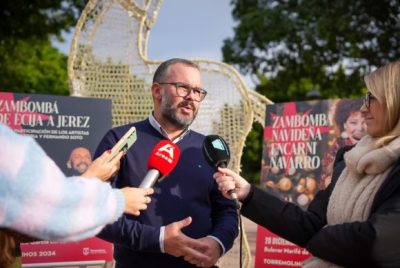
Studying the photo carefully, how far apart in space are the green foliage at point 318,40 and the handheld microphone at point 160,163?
1487 cm

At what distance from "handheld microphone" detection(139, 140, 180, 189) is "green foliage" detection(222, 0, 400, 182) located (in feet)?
48.8

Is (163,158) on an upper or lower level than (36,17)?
lower

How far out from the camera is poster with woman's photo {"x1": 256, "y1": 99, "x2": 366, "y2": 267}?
4.84 m

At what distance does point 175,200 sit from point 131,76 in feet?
9.31

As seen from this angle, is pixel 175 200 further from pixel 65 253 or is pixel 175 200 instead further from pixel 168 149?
pixel 65 253

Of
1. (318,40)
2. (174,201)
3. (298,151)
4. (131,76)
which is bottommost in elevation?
(174,201)

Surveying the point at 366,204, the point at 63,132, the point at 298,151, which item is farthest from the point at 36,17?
the point at 366,204

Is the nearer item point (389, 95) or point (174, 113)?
point (389, 95)

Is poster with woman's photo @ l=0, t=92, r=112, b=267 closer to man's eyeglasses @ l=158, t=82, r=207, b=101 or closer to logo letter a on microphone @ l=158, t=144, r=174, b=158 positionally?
man's eyeglasses @ l=158, t=82, r=207, b=101

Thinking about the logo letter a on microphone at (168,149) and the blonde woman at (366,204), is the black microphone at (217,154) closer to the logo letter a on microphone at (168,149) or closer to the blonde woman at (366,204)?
the blonde woman at (366,204)

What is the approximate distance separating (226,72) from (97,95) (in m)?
1.34

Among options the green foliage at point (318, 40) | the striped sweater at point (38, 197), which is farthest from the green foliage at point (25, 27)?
the striped sweater at point (38, 197)

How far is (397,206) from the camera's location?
2.12 m

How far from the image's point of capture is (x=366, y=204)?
225 cm
